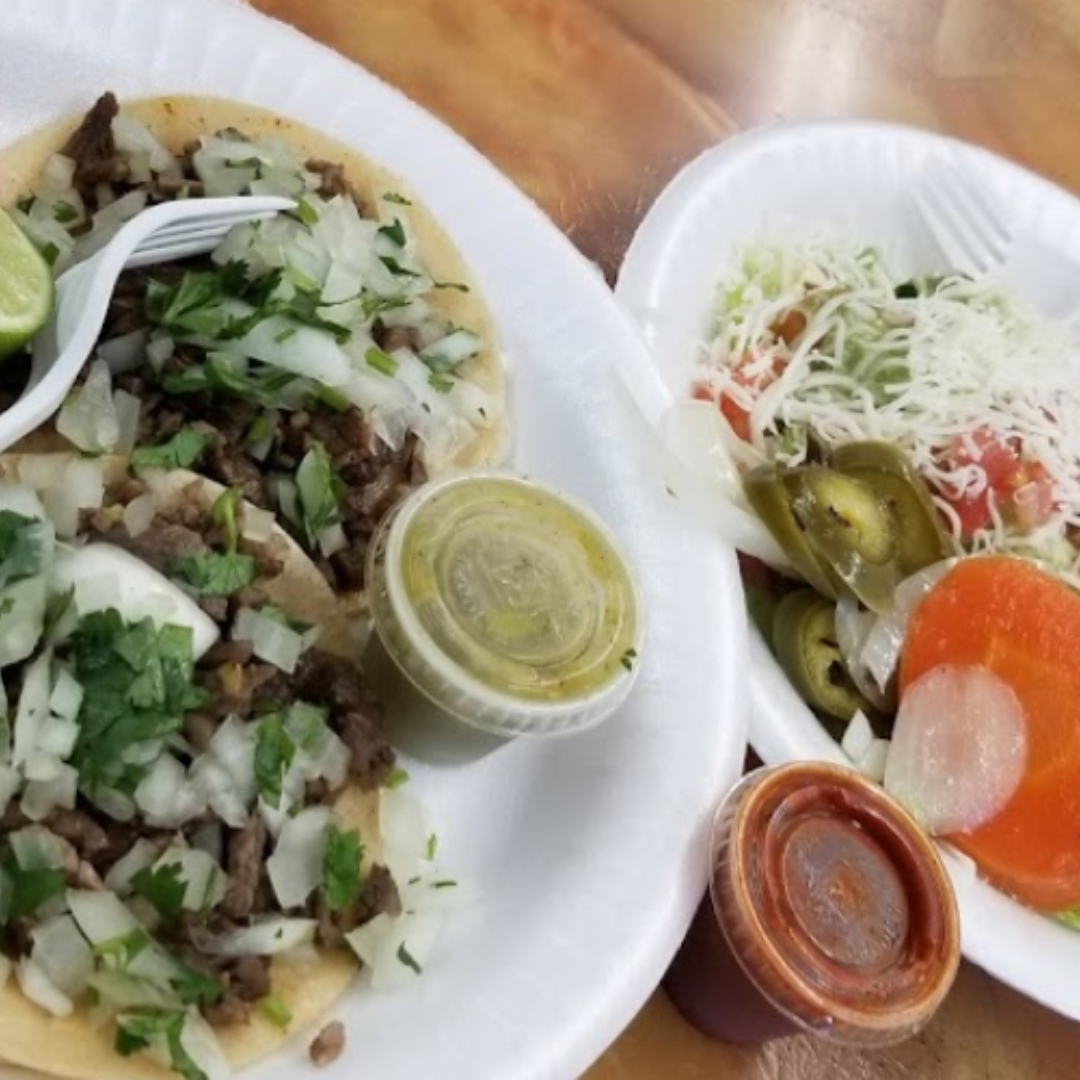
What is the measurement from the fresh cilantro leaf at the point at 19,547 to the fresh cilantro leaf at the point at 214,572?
0.17 m

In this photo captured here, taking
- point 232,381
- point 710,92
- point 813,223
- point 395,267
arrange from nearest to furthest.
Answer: point 232,381 < point 395,267 < point 813,223 < point 710,92

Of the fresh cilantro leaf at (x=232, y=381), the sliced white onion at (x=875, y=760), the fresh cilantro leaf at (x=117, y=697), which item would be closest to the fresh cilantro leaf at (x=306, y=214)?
the fresh cilantro leaf at (x=232, y=381)

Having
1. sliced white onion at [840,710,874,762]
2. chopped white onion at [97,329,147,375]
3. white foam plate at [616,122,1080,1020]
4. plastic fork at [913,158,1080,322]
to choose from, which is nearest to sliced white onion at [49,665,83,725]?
chopped white onion at [97,329,147,375]

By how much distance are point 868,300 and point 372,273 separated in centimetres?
122

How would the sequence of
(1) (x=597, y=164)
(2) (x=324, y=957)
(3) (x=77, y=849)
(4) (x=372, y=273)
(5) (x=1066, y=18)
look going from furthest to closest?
(5) (x=1066, y=18)
(1) (x=597, y=164)
(4) (x=372, y=273)
(2) (x=324, y=957)
(3) (x=77, y=849)

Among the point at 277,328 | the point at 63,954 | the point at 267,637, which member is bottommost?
the point at 63,954

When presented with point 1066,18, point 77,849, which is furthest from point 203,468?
point 1066,18

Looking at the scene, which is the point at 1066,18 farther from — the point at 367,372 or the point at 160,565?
the point at 160,565

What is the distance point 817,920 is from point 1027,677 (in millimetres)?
720

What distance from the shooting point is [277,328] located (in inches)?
77.0

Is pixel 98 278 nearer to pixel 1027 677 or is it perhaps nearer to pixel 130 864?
pixel 130 864

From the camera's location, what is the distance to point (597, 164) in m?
2.82

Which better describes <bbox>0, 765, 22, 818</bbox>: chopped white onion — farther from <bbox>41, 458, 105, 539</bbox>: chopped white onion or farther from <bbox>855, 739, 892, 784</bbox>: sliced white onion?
<bbox>855, 739, 892, 784</bbox>: sliced white onion

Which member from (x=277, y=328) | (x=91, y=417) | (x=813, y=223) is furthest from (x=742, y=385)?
(x=91, y=417)
